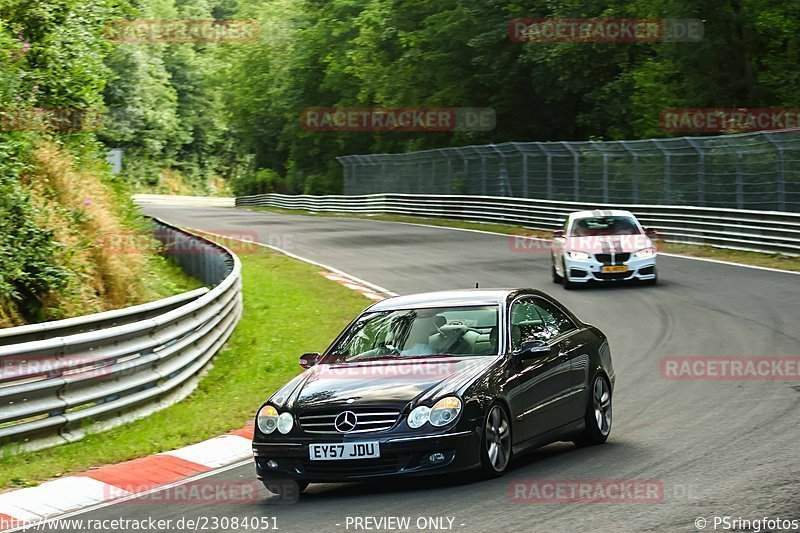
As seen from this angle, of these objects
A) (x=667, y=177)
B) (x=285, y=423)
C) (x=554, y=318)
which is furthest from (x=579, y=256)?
(x=285, y=423)

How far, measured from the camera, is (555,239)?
75.3ft

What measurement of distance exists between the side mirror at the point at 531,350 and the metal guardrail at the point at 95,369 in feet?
13.6

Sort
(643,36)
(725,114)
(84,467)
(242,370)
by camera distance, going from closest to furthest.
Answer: (84,467)
(242,370)
(725,114)
(643,36)

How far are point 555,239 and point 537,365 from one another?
14169 mm

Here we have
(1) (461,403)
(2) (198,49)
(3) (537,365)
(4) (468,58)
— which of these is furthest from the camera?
(2) (198,49)

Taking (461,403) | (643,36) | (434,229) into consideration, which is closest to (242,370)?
(461,403)

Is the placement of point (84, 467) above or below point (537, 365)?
below

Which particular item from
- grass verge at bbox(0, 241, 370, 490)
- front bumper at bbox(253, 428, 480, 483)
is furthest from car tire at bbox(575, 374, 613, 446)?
grass verge at bbox(0, 241, 370, 490)

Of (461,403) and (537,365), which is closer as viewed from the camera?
(461,403)

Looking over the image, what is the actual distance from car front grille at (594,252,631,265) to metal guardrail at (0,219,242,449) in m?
9.43

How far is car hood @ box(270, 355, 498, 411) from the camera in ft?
26.1

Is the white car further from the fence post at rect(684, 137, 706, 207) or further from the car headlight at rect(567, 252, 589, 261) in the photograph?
the fence post at rect(684, 137, 706, 207)

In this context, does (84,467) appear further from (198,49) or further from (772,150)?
(198,49)

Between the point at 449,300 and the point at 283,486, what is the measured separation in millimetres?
2095
